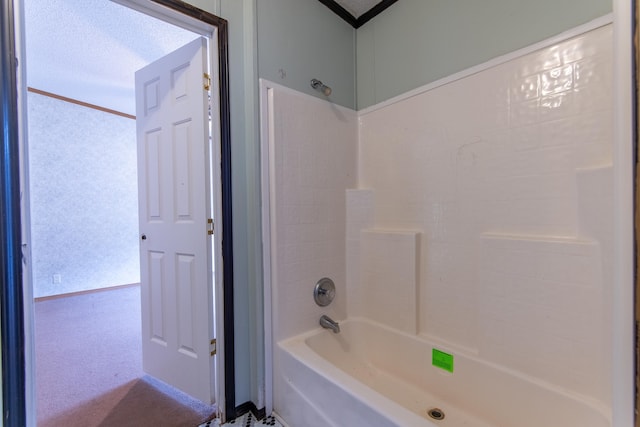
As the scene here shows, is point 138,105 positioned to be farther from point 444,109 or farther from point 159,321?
point 444,109

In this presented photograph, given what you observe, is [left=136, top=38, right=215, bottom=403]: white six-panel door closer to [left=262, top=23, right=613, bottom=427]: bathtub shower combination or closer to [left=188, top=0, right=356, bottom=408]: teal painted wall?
[left=188, top=0, right=356, bottom=408]: teal painted wall

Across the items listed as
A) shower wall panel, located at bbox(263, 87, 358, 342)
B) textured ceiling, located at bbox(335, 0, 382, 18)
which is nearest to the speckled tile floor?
shower wall panel, located at bbox(263, 87, 358, 342)

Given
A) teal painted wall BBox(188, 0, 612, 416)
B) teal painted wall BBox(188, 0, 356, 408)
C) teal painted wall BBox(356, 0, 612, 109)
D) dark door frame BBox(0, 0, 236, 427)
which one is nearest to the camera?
dark door frame BBox(0, 0, 236, 427)

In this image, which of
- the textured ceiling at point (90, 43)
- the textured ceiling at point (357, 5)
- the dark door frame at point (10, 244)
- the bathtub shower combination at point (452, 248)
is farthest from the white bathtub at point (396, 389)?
the textured ceiling at point (90, 43)

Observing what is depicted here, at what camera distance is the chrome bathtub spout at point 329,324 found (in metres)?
1.74

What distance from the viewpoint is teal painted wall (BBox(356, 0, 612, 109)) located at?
50.5 inches

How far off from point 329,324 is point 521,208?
3.96ft

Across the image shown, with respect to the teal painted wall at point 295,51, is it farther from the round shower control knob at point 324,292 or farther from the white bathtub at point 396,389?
the round shower control knob at point 324,292

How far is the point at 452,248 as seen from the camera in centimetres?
156

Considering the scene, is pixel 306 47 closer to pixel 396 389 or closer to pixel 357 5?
pixel 357 5

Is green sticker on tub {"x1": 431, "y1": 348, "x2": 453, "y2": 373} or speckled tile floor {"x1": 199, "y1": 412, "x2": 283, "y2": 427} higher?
A: green sticker on tub {"x1": 431, "y1": 348, "x2": 453, "y2": 373}

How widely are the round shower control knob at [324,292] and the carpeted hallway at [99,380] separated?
841 mm

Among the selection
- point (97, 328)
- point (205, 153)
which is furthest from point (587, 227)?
point (97, 328)

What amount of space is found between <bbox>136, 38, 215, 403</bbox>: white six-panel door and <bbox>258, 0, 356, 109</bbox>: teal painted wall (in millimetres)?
375
